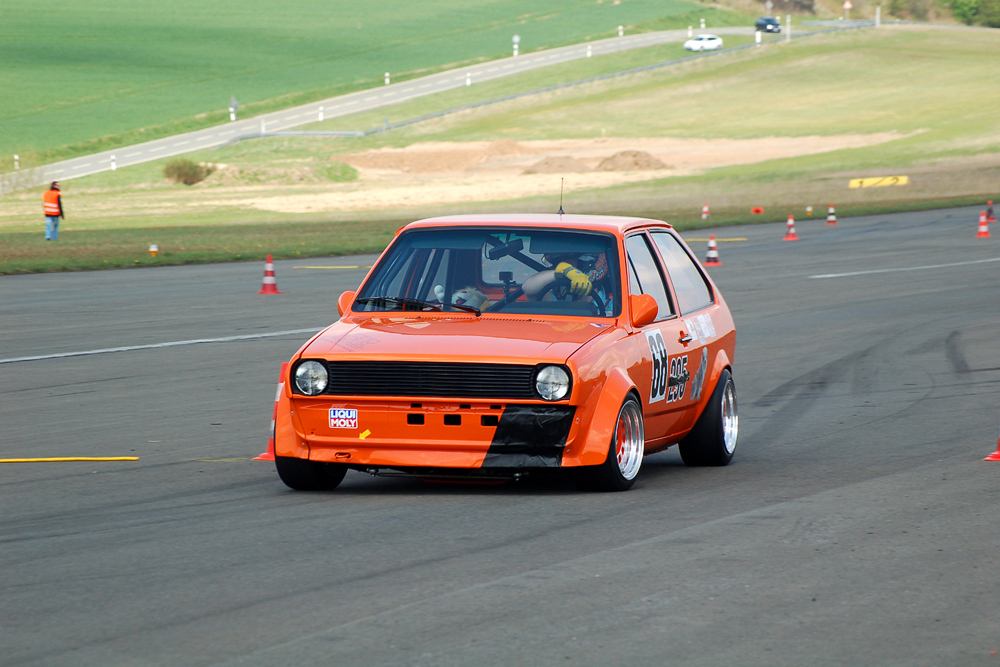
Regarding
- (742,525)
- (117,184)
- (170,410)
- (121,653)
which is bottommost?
(117,184)

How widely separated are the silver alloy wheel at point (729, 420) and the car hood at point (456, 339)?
1.49 meters

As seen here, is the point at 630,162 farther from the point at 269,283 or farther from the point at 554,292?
the point at 554,292

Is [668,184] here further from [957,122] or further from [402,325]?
[402,325]

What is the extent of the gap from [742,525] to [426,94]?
94.1 meters

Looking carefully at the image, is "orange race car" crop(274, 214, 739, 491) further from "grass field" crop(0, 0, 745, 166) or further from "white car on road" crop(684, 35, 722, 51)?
"white car on road" crop(684, 35, 722, 51)

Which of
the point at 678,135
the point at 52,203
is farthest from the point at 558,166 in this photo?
the point at 52,203

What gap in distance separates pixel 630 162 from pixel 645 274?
6161 cm

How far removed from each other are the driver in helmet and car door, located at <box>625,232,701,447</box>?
0.19 metres

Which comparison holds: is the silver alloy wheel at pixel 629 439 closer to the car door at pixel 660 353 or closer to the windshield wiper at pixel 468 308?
the car door at pixel 660 353

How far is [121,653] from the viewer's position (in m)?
4.82

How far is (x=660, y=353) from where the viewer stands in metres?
8.35

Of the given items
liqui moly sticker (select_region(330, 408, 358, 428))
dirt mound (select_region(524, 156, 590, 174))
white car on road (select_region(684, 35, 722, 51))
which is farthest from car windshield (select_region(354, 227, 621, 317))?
white car on road (select_region(684, 35, 722, 51))

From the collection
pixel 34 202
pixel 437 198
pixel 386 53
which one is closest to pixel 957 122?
pixel 437 198

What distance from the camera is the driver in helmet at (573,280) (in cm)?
827
